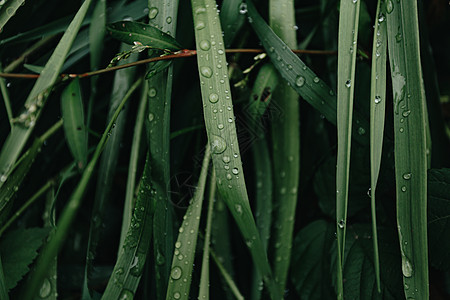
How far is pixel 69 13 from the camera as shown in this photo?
2.44 ft

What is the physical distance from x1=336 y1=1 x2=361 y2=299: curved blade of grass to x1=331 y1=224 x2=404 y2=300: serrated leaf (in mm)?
123

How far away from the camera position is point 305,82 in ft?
1.88

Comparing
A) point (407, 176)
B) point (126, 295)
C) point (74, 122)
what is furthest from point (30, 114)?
point (407, 176)

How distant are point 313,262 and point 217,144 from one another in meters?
0.33

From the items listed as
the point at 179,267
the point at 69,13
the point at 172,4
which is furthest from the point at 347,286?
the point at 69,13

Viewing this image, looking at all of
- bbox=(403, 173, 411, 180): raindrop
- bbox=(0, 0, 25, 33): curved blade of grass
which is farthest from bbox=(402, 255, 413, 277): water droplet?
bbox=(0, 0, 25, 33): curved blade of grass

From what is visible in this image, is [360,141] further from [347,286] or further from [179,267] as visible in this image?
[179,267]

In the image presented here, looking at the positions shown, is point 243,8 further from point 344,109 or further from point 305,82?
point 344,109

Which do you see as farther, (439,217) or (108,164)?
(108,164)

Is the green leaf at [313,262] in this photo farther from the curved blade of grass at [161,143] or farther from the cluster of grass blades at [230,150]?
the curved blade of grass at [161,143]

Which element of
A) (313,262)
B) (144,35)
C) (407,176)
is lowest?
(313,262)

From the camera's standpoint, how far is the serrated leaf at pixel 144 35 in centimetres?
53

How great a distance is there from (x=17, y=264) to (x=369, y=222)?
63 cm

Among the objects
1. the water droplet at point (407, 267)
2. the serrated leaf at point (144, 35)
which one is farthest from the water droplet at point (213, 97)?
the water droplet at point (407, 267)
